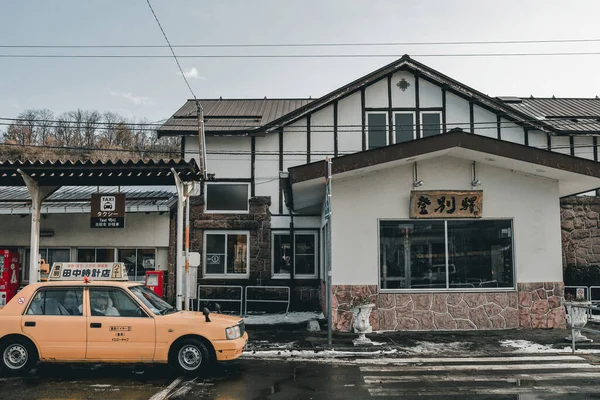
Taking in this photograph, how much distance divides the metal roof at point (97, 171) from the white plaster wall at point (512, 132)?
11.6 m

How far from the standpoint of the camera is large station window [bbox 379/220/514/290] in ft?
42.2

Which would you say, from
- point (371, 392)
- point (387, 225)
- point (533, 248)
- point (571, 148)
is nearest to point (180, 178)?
point (387, 225)

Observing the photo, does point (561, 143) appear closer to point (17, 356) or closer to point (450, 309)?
point (450, 309)

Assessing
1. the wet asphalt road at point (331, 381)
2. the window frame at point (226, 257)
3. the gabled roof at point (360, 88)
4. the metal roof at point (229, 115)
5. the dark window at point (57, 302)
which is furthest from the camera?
the metal roof at point (229, 115)

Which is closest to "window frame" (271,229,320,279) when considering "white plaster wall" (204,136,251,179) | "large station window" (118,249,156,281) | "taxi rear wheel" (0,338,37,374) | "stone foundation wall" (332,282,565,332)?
"white plaster wall" (204,136,251,179)

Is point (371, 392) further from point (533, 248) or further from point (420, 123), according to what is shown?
point (420, 123)

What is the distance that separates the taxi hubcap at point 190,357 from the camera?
8.43 metres

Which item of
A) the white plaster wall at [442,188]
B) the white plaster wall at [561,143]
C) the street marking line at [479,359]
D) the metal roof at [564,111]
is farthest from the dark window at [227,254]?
the white plaster wall at [561,143]

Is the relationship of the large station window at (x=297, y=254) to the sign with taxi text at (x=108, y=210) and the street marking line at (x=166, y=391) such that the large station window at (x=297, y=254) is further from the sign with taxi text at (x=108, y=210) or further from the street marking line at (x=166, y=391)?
the street marking line at (x=166, y=391)

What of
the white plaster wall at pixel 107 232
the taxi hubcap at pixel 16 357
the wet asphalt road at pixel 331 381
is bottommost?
the wet asphalt road at pixel 331 381

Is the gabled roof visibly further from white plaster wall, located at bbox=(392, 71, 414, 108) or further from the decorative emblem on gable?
the decorative emblem on gable

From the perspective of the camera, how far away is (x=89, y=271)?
12172mm

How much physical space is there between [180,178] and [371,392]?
801 centimetres

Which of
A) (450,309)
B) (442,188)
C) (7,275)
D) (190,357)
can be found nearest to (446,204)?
(442,188)
